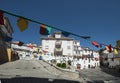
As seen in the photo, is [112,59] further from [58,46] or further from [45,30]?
[45,30]

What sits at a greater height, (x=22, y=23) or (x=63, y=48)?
(x=63, y=48)

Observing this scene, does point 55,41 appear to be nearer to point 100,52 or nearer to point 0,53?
point 100,52

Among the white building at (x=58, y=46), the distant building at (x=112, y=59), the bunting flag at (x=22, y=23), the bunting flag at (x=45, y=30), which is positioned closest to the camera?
the bunting flag at (x=22, y=23)

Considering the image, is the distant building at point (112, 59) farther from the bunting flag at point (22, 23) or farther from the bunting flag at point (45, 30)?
the bunting flag at point (22, 23)

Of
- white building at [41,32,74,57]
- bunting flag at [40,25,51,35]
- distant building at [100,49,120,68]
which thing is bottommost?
distant building at [100,49,120,68]

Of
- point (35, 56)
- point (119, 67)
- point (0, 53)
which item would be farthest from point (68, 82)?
point (35, 56)

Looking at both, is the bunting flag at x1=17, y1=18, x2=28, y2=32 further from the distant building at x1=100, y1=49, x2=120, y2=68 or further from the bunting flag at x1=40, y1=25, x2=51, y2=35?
the distant building at x1=100, y1=49, x2=120, y2=68

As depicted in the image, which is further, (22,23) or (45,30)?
(45,30)

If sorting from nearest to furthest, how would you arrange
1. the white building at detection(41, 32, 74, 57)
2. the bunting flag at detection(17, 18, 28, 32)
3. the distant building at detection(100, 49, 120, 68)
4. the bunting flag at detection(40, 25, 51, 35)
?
the bunting flag at detection(17, 18, 28, 32) → the bunting flag at detection(40, 25, 51, 35) → the distant building at detection(100, 49, 120, 68) → the white building at detection(41, 32, 74, 57)

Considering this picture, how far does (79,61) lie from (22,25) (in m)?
76.3

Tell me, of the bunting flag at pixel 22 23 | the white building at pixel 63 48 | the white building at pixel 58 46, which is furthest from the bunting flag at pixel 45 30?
the white building at pixel 58 46

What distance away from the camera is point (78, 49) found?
4572 inches

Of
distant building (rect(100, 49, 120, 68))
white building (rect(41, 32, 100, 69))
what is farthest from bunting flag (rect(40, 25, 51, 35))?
white building (rect(41, 32, 100, 69))

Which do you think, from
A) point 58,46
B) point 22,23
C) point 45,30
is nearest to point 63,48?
point 58,46
